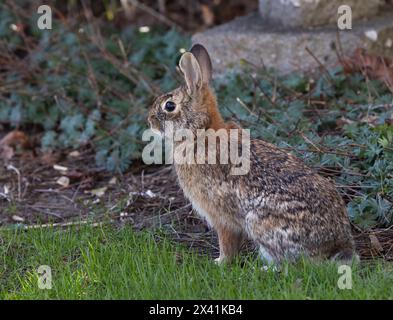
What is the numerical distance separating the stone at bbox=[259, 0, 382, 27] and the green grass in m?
3.43

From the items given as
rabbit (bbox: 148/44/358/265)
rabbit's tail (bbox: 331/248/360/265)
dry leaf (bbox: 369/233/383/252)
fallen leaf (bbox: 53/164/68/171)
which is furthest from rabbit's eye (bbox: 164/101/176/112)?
fallen leaf (bbox: 53/164/68/171)

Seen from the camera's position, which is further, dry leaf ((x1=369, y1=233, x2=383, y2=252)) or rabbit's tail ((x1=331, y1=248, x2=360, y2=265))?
dry leaf ((x1=369, y1=233, x2=383, y2=252))

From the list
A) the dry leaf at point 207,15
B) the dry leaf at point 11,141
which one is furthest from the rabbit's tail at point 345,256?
the dry leaf at point 207,15

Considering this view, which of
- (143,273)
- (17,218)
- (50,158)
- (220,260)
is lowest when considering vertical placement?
(143,273)

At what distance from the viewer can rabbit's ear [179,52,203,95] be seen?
5621 millimetres

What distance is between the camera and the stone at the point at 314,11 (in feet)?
27.3

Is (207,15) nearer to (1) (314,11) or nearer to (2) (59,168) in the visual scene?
(1) (314,11)

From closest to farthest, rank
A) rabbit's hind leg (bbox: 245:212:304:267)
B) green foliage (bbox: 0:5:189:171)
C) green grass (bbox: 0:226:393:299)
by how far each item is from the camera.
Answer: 1. green grass (bbox: 0:226:393:299)
2. rabbit's hind leg (bbox: 245:212:304:267)
3. green foliage (bbox: 0:5:189:171)

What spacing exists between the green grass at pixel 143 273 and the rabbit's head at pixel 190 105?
865mm

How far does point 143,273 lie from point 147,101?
143 inches

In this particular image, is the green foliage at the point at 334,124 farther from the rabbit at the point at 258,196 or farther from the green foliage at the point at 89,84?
the green foliage at the point at 89,84

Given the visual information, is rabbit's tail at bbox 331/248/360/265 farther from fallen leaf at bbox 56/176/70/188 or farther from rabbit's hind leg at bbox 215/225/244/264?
fallen leaf at bbox 56/176/70/188

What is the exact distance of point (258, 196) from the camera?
5.29 metres

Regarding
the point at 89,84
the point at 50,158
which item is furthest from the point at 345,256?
the point at 89,84
